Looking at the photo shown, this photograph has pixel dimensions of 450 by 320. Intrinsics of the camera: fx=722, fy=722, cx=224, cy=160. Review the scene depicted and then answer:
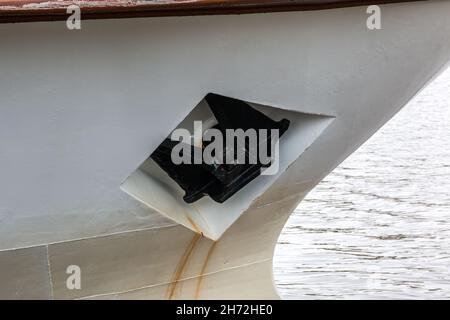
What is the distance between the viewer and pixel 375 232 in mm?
6484

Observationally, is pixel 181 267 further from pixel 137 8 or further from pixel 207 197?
pixel 137 8

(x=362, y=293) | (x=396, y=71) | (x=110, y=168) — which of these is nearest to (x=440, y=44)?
(x=396, y=71)

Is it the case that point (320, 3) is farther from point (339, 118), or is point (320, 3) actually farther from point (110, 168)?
point (110, 168)

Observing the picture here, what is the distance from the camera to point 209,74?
7.61 feet

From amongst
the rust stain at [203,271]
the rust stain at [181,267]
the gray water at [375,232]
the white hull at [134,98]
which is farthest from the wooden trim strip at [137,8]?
the gray water at [375,232]

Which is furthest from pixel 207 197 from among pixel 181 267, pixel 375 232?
pixel 375 232

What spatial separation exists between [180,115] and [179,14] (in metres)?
0.37

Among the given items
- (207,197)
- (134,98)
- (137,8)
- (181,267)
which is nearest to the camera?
(137,8)

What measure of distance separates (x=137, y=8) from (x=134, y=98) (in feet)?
1.14

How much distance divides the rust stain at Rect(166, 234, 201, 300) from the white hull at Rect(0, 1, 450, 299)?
18 millimetres

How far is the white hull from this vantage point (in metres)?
2.15

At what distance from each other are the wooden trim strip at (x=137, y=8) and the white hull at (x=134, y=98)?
0.05m

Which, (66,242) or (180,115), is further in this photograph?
(66,242)

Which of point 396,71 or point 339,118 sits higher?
point 396,71
